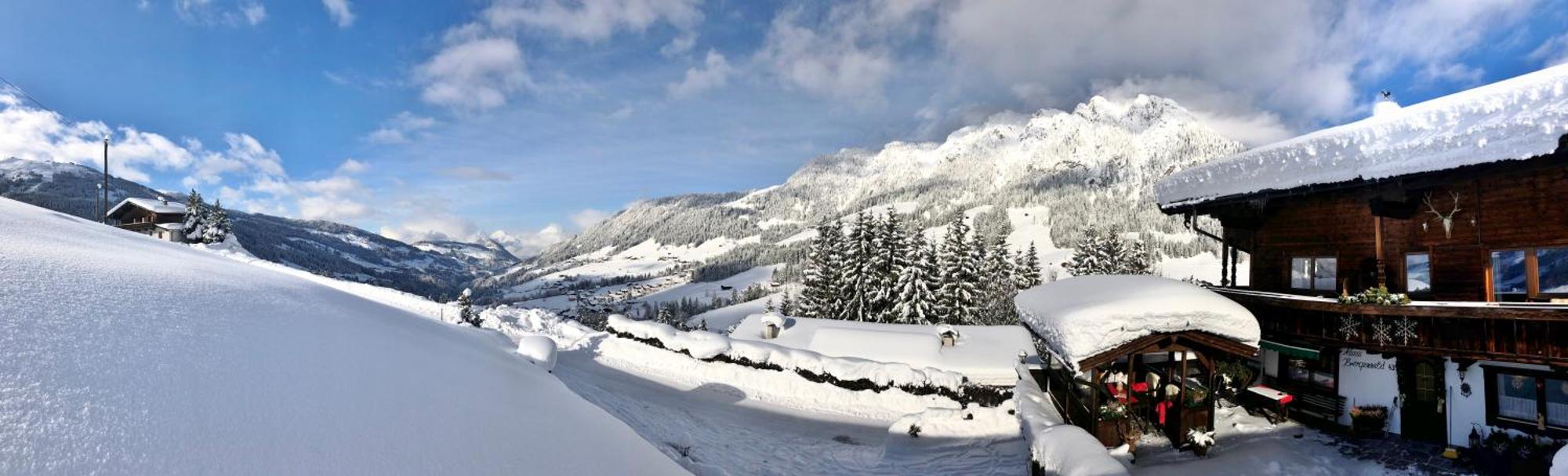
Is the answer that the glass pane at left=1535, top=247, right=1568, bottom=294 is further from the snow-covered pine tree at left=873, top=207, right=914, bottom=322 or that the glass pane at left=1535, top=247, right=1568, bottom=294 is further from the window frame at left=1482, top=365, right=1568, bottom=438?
the snow-covered pine tree at left=873, top=207, right=914, bottom=322

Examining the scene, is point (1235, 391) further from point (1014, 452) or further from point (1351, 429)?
point (1014, 452)

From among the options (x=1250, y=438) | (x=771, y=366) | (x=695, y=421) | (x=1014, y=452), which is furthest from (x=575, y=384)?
(x=1250, y=438)

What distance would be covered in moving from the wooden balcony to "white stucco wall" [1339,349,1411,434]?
2.95ft

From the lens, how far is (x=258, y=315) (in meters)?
5.84

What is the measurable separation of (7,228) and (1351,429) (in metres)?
22.2

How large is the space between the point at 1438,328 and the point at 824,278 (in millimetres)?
35455

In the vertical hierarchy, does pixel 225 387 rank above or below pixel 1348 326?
above

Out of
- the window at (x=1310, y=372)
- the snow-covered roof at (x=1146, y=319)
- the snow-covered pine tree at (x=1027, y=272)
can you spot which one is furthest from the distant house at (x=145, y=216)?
the snow-covered pine tree at (x=1027, y=272)


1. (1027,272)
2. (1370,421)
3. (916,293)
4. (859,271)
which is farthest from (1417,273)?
(1027,272)

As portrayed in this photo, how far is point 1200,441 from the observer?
11.6 metres

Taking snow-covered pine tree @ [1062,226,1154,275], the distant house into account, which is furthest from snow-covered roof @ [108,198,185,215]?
snow-covered pine tree @ [1062,226,1154,275]

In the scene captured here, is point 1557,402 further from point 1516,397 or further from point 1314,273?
point 1314,273

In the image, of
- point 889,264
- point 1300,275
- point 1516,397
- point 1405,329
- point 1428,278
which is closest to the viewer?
point 1516,397

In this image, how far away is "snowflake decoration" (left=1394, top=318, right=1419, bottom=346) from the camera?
12031 mm
